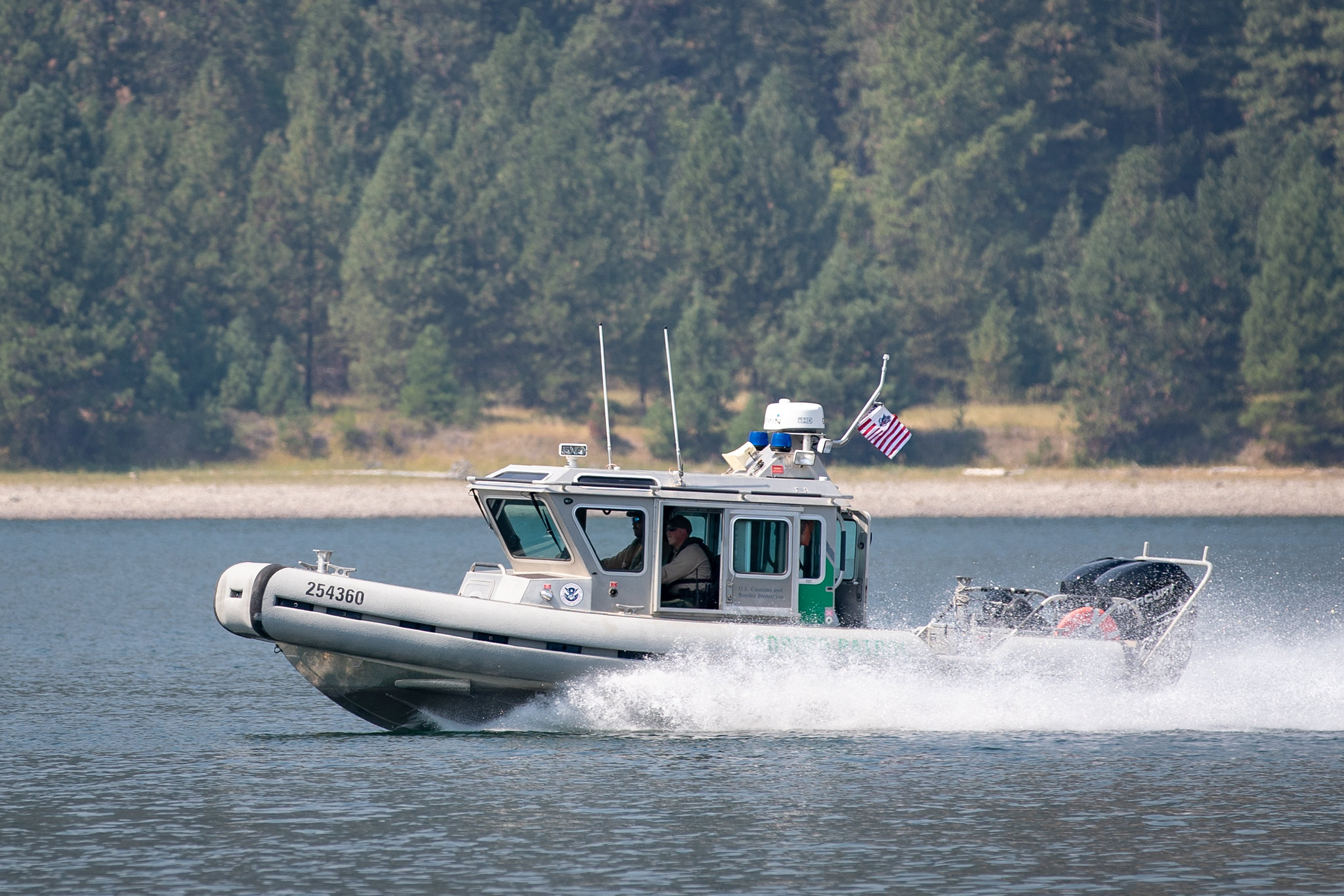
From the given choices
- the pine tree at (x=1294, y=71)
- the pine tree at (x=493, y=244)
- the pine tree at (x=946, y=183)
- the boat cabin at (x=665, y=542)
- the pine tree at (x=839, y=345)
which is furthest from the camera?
the pine tree at (x=1294, y=71)

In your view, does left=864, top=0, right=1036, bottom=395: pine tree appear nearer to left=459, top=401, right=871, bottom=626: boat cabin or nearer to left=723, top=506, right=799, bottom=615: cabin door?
left=459, top=401, right=871, bottom=626: boat cabin

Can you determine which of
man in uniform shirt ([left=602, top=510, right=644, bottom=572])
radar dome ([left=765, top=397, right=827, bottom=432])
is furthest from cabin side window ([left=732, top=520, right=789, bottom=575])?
radar dome ([left=765, top=397, right=827, bottom=432])

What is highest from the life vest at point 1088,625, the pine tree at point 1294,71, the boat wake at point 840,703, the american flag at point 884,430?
the pine tree at point 1294,71

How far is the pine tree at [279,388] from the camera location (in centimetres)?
7612

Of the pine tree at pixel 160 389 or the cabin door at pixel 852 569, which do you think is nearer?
the cabin door at pixel 852 569

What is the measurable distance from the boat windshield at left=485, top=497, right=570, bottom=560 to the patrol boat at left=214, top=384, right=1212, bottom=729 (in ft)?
0.06

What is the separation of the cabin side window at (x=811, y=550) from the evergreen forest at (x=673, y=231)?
54989mm

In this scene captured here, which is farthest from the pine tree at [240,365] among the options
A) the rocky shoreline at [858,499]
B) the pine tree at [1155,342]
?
the pine tree at [1155,342]

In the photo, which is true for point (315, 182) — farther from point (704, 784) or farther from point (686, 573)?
point (704, 784)

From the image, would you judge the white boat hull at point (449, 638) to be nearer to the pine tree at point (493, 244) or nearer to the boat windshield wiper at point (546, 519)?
the boat windshield wiper at point (546, 519)

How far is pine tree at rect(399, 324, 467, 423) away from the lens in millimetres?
74250

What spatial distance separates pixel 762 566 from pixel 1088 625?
140 inches

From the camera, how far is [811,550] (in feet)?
57.8

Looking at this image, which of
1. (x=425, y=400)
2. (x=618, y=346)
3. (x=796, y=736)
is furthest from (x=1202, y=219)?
(x=796, y=736)
